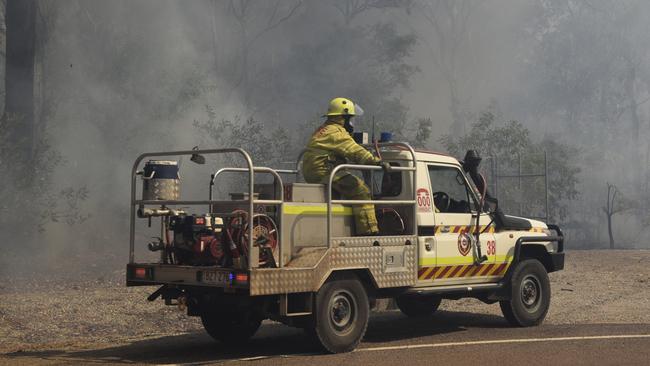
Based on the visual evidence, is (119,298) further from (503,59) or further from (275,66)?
(503,59)

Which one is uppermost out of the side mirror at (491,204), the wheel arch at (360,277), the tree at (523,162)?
the tree at (523,162)

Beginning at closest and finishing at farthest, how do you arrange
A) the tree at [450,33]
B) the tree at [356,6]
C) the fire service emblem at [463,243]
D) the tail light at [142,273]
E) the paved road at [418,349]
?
the paved road at [418,349], the tail light at [142,273], the fire service emblem at [463,243], the tree at [356,6], the tree at [450,33]

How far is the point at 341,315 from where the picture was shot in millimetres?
7641

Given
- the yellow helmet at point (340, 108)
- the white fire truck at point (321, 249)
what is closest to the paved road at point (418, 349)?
the white fire truck at point (321, 249)

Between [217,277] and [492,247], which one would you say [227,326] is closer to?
[217,277]

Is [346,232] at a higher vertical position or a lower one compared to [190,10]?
lower

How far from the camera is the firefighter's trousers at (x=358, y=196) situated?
8008 millimetres

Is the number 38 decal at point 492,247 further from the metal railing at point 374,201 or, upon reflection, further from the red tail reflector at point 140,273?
the red tail reflector at point 140,273

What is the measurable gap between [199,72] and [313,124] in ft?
13.7

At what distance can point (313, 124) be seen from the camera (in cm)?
2817

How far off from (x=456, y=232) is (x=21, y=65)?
14.3m

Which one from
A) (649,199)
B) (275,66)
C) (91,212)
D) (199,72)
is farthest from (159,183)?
(649,199)

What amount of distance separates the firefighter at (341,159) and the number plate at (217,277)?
1.55 m

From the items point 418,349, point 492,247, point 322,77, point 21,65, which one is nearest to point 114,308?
point 418,349
